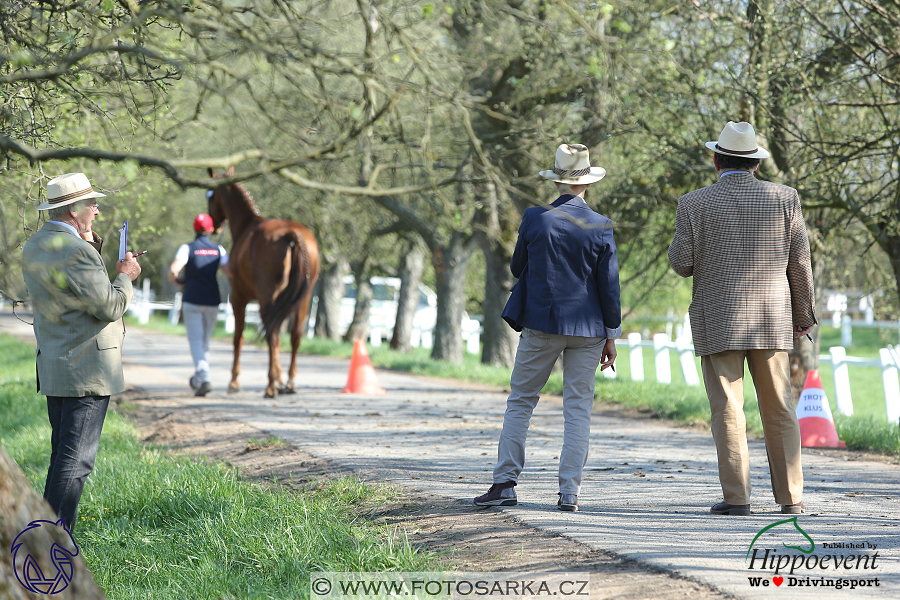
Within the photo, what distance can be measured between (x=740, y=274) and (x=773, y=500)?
150 centimetres

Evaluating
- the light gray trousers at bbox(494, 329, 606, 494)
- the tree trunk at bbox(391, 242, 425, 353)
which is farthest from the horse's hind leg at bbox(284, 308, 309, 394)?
the tree trunk at bbox(391, 242, 425, 353)

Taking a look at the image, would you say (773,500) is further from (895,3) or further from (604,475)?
(895,3)

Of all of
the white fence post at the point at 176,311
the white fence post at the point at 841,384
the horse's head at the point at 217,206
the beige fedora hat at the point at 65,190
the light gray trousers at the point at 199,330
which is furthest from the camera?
the white fence post at the point at 176,311

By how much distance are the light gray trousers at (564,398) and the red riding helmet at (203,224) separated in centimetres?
694

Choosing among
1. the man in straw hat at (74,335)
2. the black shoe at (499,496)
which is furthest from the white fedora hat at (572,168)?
the man in straw hat at (74,335)

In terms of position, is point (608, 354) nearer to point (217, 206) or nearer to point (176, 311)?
point (217, 206)

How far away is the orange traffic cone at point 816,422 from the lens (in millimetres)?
8055

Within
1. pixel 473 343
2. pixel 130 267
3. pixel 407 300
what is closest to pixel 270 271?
pixel 130 267

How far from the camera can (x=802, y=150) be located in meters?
9.14

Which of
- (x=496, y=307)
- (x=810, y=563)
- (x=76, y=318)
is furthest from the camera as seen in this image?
(x=496, y=307)

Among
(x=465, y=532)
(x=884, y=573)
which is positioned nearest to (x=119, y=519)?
(x=465, y=532)

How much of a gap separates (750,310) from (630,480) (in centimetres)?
172

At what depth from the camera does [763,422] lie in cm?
498

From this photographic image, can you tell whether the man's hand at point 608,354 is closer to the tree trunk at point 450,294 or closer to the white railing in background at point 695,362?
the white railing in background at point 695,362
